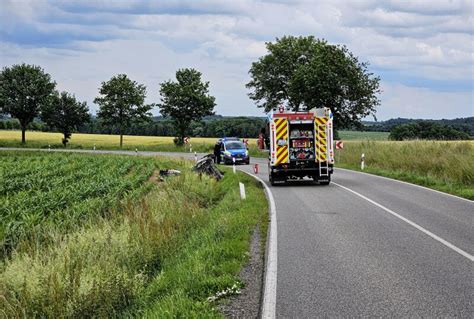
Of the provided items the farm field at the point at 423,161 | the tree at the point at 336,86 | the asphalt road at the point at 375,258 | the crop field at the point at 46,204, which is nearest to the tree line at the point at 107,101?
the tree at the point at 336,86

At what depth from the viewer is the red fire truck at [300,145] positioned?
2059 cm

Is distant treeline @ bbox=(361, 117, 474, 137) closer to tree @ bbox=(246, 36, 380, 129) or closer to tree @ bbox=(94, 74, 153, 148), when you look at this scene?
tree @ bbox=(246, 36, 380, 129)

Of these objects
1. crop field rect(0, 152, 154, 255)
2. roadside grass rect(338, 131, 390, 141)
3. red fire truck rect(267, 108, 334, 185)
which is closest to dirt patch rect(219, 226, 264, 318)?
crop field rect(0, 152, 154, 255)

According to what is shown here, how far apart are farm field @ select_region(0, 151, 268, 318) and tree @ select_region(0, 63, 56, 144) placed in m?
52.7

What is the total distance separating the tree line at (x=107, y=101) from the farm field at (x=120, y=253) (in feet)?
142

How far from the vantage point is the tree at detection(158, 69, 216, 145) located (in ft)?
196

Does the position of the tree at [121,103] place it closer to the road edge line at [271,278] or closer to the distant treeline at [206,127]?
the distant treeline at [206,127]

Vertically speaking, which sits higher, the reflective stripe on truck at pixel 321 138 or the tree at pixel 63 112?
the tree at pixel 63 112

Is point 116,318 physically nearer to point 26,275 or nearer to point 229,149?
point 26,275

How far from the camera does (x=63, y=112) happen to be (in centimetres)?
6600

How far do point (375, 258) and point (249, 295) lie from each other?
2.59 meters

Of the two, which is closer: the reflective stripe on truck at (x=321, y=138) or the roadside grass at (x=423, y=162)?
the roadside grass at (x=423, y=162)

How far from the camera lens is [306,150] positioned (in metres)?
20.8

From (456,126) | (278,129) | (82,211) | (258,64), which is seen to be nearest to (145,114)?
(258,64)
